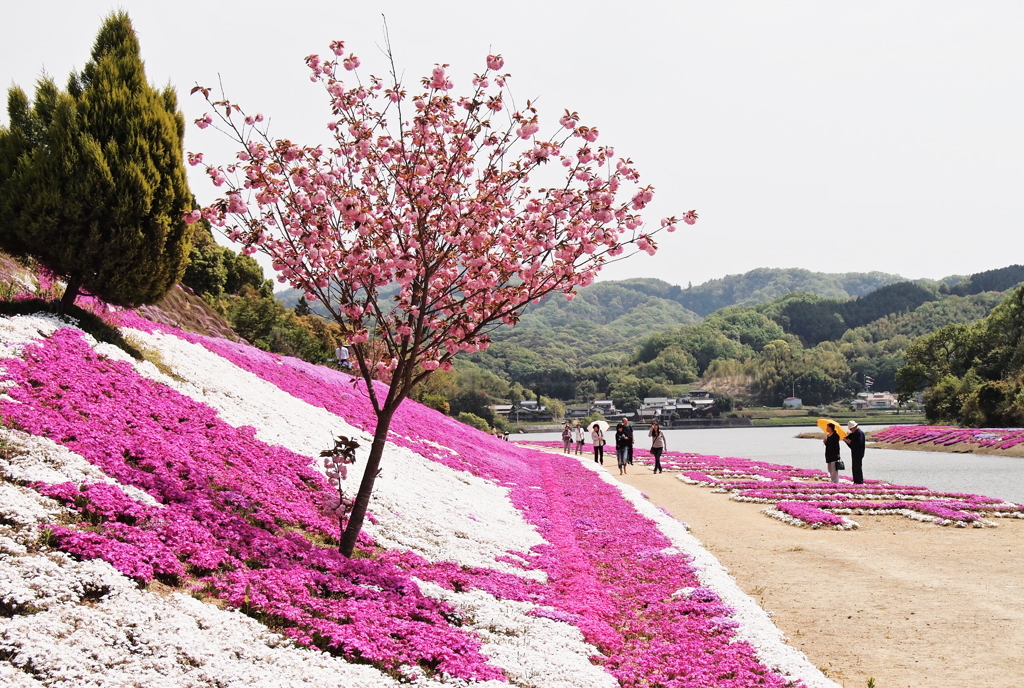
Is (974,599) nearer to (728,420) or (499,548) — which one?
(499,548)

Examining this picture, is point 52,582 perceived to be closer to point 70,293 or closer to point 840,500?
point 70,293

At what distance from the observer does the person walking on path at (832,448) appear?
92.6 feet

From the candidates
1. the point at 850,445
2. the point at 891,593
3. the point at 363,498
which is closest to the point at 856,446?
the point at 850,445

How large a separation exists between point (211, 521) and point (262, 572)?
1394mm

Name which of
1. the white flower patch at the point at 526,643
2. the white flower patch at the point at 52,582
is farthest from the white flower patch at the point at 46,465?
the white flower patch at the point at 526,643

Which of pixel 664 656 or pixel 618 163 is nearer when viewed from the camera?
pixel 664 656

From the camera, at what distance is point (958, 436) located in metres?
65.1

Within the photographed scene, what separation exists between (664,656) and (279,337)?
37.3 metres

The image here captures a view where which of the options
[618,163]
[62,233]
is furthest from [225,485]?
[618,163]

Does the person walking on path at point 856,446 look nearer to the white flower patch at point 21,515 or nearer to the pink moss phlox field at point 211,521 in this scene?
the pink moss phlox field at point 211,521

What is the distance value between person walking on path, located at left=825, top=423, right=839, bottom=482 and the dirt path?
6.70 metres

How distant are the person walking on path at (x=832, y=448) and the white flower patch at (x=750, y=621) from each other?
11.4 metres

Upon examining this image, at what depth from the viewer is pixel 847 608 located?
39.6ft

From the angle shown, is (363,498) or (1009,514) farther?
(1009,514)
